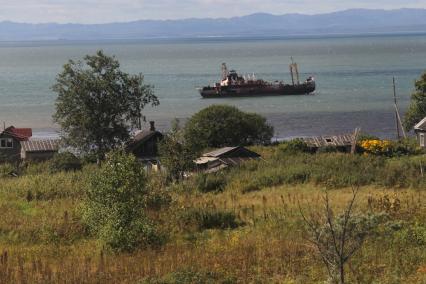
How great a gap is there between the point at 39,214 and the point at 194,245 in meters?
7.36

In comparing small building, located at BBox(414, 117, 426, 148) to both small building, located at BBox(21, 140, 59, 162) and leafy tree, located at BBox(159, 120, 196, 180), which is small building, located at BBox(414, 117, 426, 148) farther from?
small building, located at BBox(21, 140, 59, 162)

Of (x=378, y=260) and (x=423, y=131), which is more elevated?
(x=378, y=260)

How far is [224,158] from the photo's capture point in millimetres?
38344

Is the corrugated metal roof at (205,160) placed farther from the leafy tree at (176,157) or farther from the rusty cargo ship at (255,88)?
the rusty cargo ship at (255,88)

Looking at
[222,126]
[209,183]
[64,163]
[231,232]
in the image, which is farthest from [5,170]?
[231,232]

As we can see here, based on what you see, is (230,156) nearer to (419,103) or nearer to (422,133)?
(422,133)

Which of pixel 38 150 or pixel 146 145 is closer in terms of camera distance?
pixel 146 145

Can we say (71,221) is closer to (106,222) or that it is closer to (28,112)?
(106,222)

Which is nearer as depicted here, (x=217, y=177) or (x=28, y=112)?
(x=217, y=177)

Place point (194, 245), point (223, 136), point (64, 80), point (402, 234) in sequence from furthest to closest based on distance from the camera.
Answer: point (223, 136) < point (64, 80) < point (194, 245) < point (402, 234)

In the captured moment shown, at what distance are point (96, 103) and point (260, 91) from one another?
82105 mm

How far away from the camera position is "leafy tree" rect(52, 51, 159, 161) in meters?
46.1

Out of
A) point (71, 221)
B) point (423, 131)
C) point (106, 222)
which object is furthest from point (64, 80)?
point (106, 222)

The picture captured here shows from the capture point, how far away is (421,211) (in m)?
17.1
